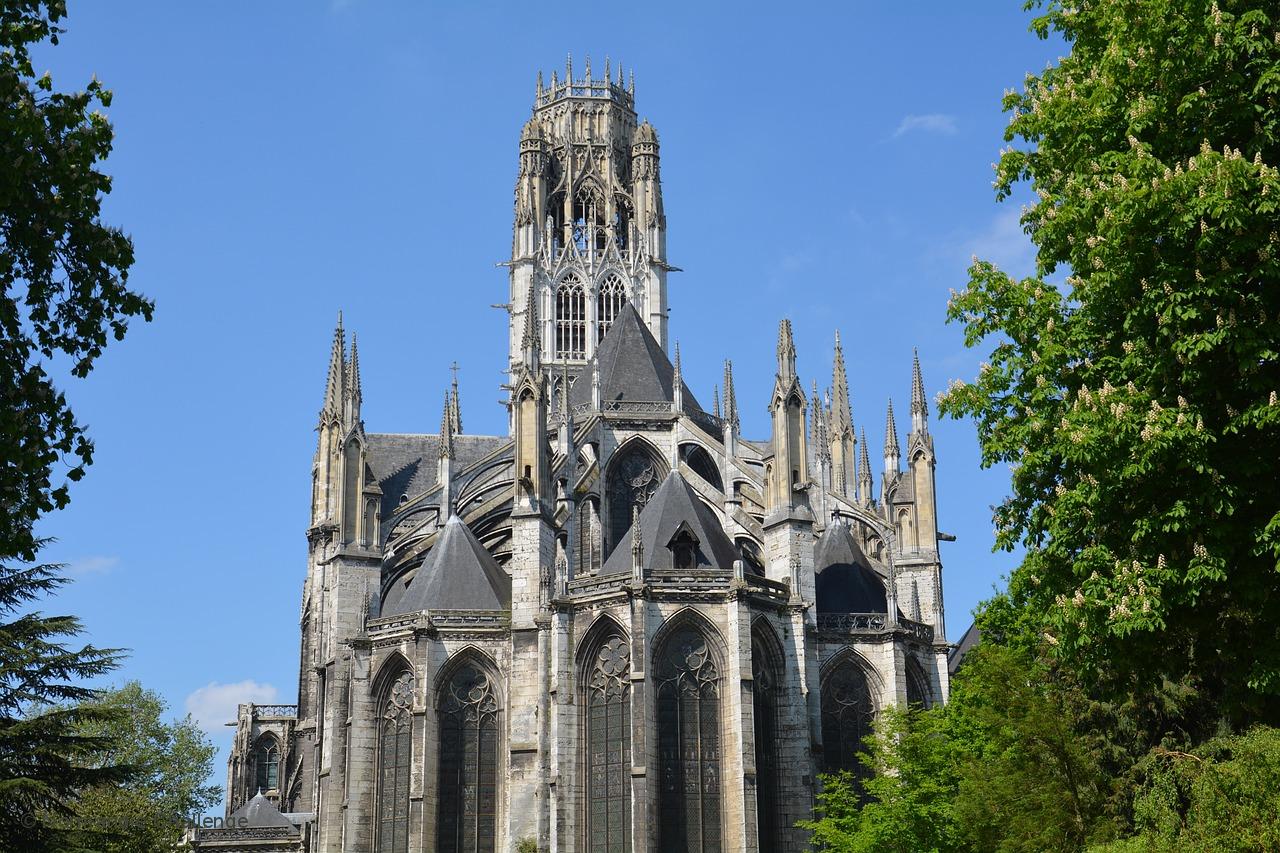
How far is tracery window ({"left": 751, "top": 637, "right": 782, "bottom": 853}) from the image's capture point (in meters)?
40.2

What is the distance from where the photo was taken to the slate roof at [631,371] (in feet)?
178

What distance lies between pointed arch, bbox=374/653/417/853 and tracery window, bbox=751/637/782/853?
30.2ft

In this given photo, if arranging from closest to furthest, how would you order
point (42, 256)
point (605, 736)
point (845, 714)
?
point (42, 256) < point (605, 736) < point (845, 714)

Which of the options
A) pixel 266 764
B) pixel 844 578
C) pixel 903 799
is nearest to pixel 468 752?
pixel 844 578

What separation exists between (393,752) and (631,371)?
1684cm

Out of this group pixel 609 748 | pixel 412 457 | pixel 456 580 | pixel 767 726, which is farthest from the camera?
pixel 412 457

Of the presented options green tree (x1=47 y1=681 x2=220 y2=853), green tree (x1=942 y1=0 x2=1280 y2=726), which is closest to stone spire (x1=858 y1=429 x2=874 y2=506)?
green tree (x1=47 y1=681 x2=220 y2=853)

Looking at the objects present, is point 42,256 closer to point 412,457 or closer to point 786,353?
point 786,353

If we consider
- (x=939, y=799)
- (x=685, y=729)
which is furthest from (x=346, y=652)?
(x=939, y=799)

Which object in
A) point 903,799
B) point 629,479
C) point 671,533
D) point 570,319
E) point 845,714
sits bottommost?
point 903,799

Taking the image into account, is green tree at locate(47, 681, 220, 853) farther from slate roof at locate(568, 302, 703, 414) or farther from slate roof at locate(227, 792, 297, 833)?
slate roof at locate(568, 302, 703, 414)

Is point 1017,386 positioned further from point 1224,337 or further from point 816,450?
point 816,450

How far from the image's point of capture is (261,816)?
53562mm

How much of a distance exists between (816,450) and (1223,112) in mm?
36004
